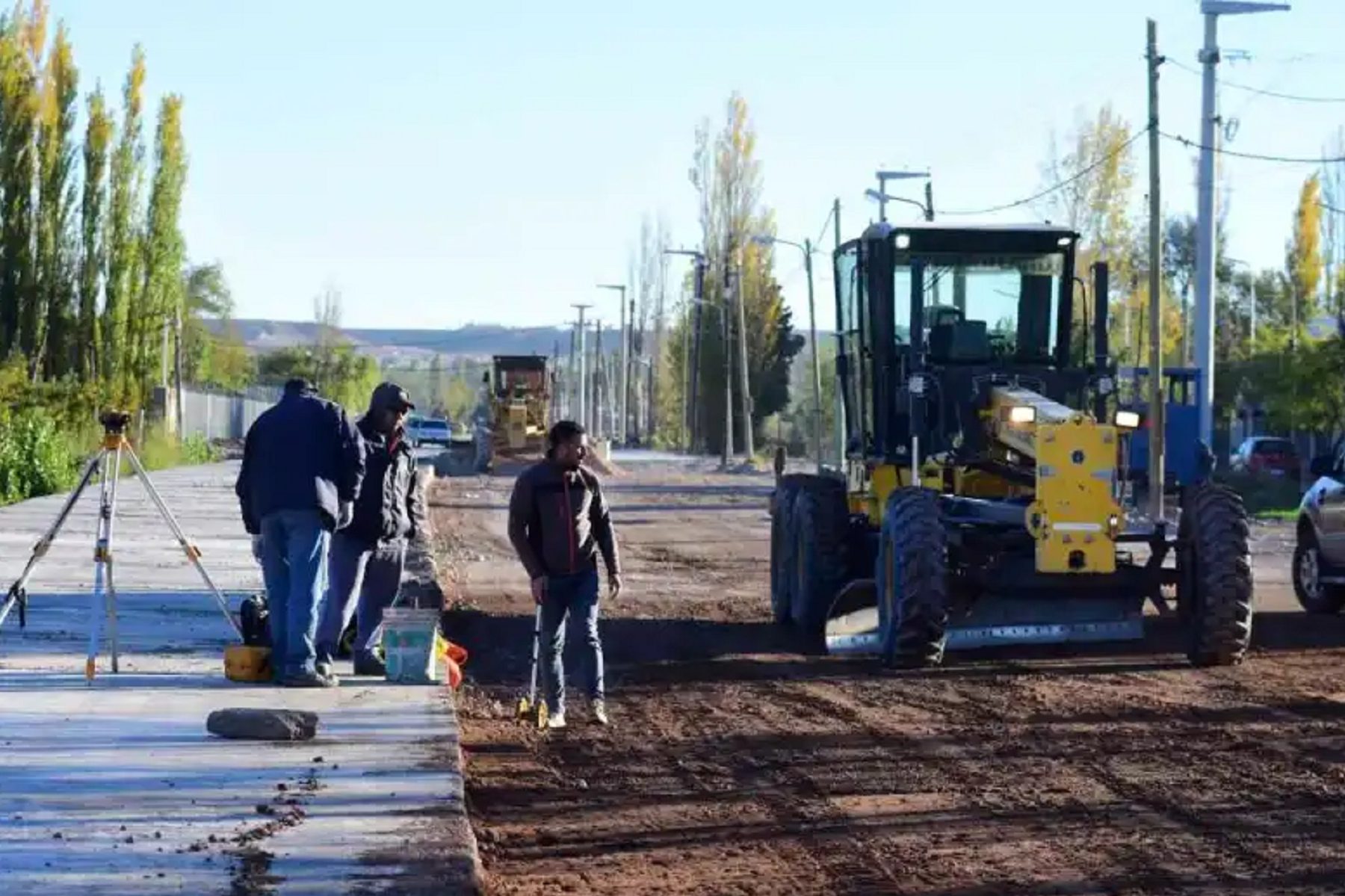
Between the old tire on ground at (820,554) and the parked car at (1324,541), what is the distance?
15.7ft

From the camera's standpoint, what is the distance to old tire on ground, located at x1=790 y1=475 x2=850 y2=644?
18281 mm

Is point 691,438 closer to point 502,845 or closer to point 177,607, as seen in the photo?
point 177,607

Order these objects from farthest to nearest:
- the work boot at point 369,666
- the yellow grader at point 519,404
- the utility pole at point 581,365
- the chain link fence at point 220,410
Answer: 1. the utility pole at point 581,365
2. the chain link fence at point 220,410
3. the yellow grader at point 519,404
4. the work boot at point 369,666

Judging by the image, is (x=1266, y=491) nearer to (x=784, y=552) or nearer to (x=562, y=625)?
(x=784, y=552)

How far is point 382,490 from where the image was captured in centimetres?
1372

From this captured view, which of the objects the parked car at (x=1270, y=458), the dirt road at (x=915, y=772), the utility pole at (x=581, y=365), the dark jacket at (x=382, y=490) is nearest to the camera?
the dirt road at (x=915, y=772)

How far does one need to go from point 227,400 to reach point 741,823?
73.2 metres

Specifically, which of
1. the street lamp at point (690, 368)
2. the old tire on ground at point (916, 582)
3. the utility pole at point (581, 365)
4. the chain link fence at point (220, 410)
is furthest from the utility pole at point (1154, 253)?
the utility pole at point (581, 365)

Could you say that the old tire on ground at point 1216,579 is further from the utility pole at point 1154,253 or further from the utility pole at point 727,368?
the utility pole at point 727,368

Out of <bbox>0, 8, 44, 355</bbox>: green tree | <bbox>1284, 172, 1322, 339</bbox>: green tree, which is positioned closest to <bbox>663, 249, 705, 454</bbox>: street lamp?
<bbox>1284, 172, 1322, 339</bbox>: green tree

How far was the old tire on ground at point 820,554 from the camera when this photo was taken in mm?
18281

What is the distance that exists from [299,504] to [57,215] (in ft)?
142

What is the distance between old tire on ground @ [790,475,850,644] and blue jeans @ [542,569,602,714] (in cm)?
510

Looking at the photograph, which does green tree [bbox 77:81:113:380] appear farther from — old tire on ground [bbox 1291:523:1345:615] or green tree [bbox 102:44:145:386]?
old tire on ground [bbox 1291:523:1345:615]
